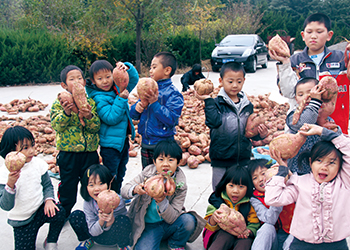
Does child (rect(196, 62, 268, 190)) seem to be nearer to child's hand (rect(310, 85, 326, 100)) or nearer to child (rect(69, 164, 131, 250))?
child's hand (rect(310, 85, 326, 100))

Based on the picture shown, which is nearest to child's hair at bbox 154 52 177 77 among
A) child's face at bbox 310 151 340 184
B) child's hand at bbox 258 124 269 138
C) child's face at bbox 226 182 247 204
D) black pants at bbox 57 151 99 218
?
child's hand at bbox 258 124 269 138

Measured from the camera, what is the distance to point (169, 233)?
8.51ft

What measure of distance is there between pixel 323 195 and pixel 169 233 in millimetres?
1316

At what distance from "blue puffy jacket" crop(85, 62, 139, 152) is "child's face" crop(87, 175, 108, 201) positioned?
47 centimetres

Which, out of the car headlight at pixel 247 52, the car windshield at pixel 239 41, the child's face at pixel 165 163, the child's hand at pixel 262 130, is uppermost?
the car windshield at pixel 239 41

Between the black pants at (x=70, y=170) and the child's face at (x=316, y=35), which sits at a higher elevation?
the child's face at (x=316, y=35)

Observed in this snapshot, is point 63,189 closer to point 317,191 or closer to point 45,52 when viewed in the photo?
point 317,191

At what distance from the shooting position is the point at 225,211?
2270mm

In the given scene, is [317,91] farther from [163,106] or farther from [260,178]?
[163,106]

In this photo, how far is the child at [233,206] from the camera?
2.35 metres

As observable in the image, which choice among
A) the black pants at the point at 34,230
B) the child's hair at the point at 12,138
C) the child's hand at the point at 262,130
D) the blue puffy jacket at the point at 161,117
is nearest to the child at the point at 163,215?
the blue puffy jacket at the point at 161,117

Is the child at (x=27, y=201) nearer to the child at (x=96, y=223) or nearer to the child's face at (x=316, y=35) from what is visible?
the child at (x=96, y=223)

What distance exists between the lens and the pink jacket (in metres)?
1.93

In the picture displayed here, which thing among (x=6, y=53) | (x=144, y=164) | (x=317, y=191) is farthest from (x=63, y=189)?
(x=6, y=53)
